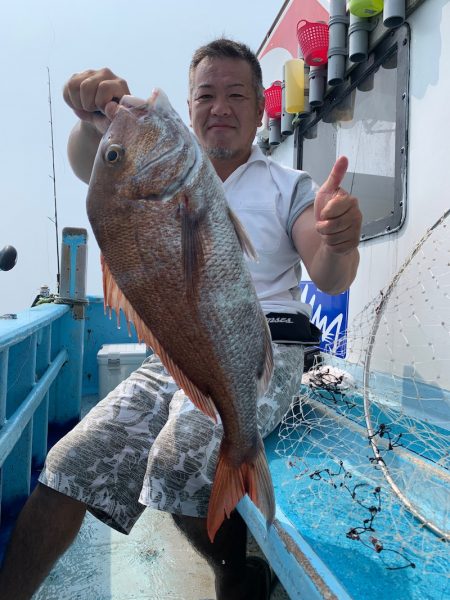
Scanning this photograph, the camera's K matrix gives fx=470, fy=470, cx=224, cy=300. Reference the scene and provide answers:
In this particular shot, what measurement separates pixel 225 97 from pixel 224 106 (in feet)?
0.18

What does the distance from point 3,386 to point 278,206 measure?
60.9 inches

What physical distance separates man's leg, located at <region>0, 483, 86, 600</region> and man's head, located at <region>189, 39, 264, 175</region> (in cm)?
178

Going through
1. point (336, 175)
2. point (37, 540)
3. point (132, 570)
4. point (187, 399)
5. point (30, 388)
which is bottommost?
point (132, 570)

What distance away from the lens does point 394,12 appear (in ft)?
10.3

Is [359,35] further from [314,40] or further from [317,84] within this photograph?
[317,84]

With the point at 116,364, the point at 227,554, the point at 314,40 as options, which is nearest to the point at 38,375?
the point at 116,364

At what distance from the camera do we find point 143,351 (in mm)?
5156

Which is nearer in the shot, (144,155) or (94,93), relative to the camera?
(144,155)

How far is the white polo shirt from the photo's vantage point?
2.24 m

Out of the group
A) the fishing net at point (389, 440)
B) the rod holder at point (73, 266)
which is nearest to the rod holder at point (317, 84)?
the fishing net at point (389, 440)

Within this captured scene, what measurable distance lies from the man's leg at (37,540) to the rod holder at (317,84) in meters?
4.18

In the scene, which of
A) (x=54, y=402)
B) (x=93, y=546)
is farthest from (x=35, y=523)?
(x=54, y=402)

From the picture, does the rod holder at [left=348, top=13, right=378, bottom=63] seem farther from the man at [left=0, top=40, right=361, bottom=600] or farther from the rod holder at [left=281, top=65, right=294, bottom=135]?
the man at [left=0, top=40, right=361, bottom=600]

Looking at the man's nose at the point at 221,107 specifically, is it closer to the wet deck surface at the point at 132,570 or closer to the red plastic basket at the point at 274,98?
A: the wet deck surface at the point at 132,570
